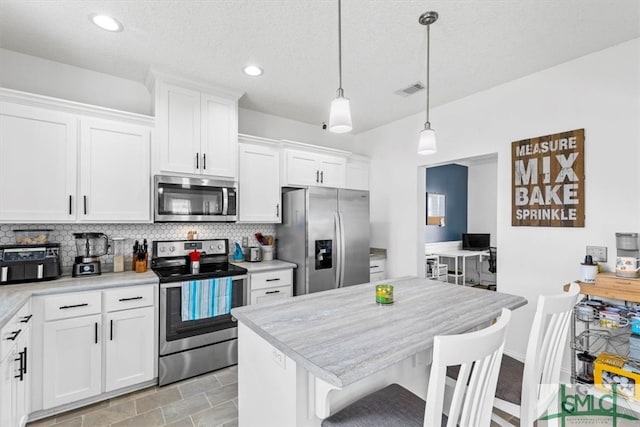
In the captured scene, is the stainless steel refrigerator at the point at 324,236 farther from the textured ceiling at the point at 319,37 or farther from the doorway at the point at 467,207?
the doorway at the point at 467,207

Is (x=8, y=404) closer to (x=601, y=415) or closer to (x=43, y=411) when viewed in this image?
(x=43, y=411)

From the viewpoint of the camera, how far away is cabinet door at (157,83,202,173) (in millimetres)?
2773

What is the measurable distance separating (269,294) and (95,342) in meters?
1.45

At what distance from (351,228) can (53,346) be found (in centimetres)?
281

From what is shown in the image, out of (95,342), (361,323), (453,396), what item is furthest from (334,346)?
(95,342)

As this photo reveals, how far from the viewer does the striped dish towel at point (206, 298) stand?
2.59 m

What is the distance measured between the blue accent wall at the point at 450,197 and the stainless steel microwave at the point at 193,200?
4.19 meters

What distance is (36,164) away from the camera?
2287 millimetres

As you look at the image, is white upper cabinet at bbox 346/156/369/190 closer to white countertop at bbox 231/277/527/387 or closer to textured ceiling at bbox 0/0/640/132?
textured ceiling at bbox 0/0/640/132

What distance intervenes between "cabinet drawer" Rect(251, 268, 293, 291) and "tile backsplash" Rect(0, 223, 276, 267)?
659mm

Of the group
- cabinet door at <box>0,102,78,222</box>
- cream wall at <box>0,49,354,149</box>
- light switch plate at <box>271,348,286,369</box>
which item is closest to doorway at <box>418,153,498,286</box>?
cream wall at <box>0,49,354,149</box>

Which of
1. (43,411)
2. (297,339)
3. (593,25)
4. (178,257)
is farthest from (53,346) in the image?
(593,25)

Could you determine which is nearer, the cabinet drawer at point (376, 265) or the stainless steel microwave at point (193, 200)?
Result: the stainless steel microwave at point (193, 200)

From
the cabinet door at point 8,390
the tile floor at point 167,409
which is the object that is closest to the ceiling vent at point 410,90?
the tile floor at point 167,409
